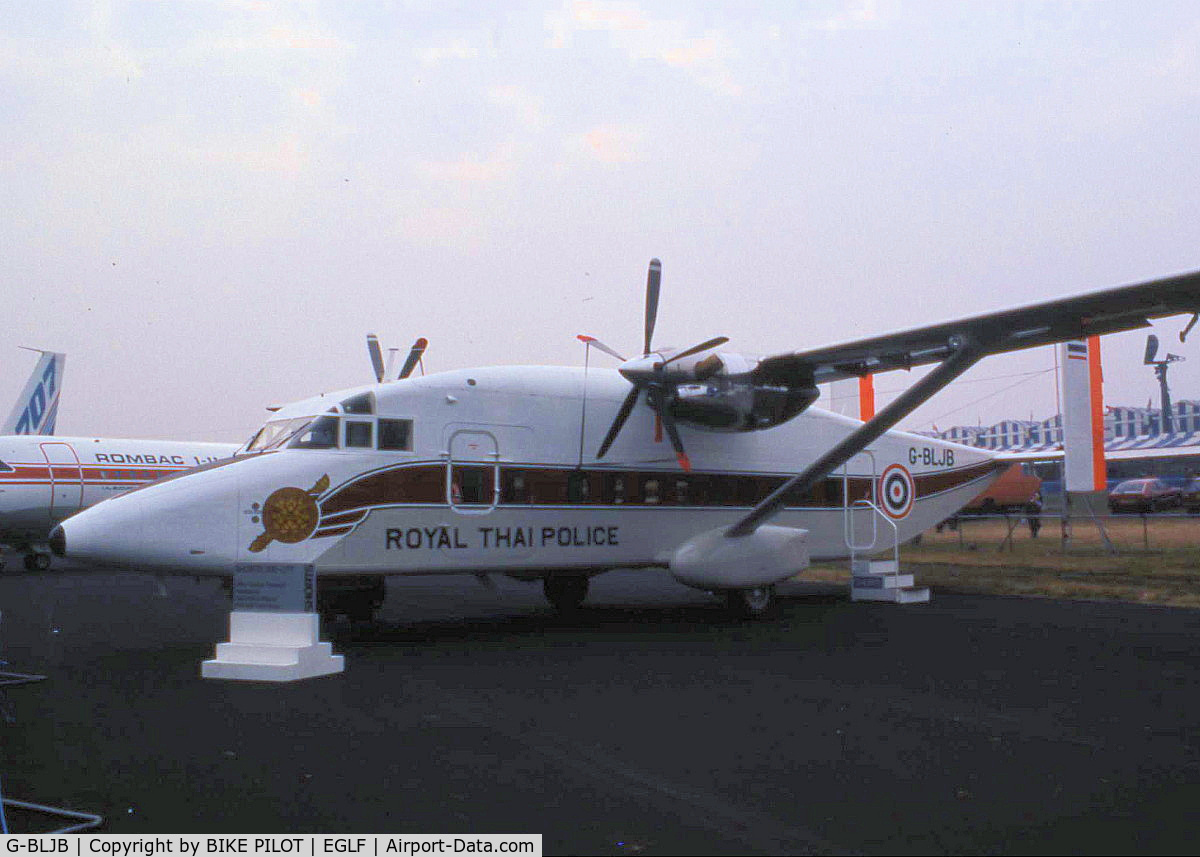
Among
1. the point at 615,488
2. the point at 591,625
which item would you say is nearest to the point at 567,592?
the point at 591,625

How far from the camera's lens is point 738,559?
14227mm

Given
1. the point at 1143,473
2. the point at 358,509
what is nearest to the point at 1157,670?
the point at 358,509

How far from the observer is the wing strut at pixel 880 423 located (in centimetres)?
1240

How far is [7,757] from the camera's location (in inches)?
247

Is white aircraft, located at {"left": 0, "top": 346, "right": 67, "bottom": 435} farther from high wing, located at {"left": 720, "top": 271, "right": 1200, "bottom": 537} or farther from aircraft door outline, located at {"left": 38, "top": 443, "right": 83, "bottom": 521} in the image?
high wing, located at {"left": 720, "top": 271, "right": 1200, "bottom": 537}

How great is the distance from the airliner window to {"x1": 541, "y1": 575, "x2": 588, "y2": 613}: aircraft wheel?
474 cm

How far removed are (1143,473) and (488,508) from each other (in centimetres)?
6048

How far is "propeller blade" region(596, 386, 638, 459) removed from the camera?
1363 centimetres

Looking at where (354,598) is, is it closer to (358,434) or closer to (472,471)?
(472,471)

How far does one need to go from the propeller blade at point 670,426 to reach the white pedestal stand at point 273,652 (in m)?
5.76

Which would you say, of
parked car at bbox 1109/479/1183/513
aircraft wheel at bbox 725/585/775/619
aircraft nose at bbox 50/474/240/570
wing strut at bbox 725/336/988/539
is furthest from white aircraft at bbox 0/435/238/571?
parked car at bbox 1109/479/1183/513

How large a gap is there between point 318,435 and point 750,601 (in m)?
6.59

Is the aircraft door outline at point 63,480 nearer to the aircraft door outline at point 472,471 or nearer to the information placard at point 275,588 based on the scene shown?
the aircraft door outline at point 472,471

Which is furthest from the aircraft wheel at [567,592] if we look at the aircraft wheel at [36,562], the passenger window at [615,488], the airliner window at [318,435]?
the aircraft wheel at [36,562]
